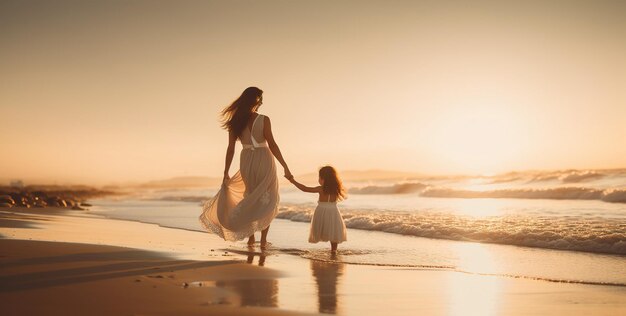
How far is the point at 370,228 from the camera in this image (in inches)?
534

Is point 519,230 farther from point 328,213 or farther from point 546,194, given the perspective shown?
point 546,194

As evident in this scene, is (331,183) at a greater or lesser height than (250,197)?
greater

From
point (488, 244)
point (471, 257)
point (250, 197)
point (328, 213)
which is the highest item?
point (250, 197)

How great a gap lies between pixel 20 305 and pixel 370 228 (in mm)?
9686

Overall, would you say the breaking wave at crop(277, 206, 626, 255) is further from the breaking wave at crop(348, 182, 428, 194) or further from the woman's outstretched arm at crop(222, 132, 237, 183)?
the breaking wave at crop(348, 182, 428, 194)

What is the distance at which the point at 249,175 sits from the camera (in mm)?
9188

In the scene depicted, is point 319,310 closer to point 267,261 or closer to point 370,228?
point 267,261

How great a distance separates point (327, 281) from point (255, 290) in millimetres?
967

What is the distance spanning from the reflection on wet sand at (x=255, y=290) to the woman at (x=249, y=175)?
2.89m

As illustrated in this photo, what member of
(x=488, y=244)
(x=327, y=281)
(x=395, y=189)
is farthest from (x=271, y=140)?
(x=395, y=189)

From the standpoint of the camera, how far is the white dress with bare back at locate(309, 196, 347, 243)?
9.41 meters

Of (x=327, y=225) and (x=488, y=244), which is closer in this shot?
(x=327, y=225)

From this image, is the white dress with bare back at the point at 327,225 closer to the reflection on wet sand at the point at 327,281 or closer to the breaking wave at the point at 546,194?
the reflection on wet sand at the point at 327,281

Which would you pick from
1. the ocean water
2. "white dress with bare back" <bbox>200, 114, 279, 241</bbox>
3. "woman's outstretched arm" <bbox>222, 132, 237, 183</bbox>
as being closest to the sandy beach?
"white dress with bare back" <bbox>200, 114, 279, 241</bbox>
